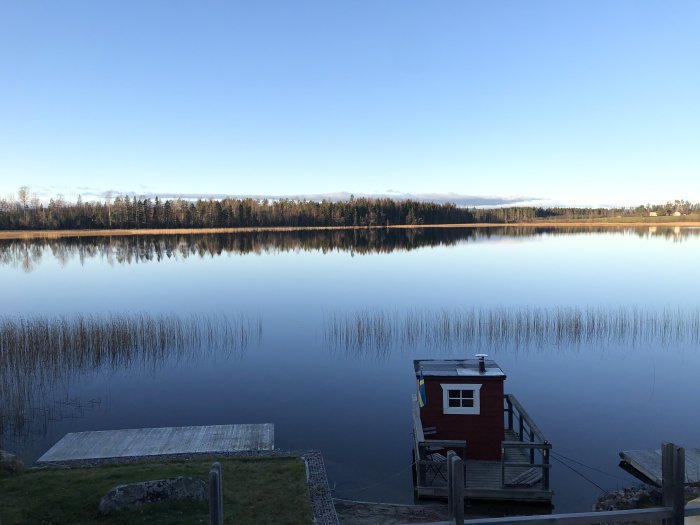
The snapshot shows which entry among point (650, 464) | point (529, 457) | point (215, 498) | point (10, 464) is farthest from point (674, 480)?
point (10, 464)

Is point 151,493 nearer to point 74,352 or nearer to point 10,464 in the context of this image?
point 10,464

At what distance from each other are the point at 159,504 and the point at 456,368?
703 centimetres

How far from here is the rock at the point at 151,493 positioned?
834cm

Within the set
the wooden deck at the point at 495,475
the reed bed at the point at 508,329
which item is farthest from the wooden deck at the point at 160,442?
the reed bed at the point at 508,329

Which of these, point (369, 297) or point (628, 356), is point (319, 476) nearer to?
point (628, 356)

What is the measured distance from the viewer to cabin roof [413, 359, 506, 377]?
11.9 meters

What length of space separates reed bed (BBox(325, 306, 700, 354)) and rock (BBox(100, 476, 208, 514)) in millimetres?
14061

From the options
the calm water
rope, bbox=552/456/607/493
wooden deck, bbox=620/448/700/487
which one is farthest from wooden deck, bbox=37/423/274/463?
wooden deck, bbox=620/448/700/487

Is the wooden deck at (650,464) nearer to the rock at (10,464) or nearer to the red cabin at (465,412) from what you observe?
the red cabin at (465,412)

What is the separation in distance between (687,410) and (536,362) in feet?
17.5

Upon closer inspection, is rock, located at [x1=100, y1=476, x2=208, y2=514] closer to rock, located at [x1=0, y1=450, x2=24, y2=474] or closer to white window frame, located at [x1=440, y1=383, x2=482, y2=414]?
rock, located at [x1=0, y1=450, x2=24, y2=474]

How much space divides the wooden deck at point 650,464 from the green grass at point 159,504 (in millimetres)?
7841

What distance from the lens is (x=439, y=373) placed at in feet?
39.6

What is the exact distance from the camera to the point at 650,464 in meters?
12.3
